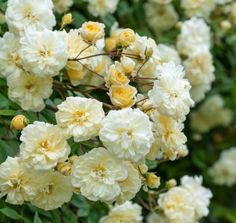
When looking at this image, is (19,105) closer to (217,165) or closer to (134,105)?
(134,105)

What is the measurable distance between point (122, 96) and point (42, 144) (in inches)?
8.9

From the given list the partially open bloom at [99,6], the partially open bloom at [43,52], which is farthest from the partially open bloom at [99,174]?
the partially open bloom at [99,6]

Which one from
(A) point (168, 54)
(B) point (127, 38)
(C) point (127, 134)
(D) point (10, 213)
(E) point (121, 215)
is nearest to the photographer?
(C) point (127, 134)

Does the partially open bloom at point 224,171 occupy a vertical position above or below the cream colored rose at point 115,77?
below

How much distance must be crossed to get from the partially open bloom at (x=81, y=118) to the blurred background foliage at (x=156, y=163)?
14 centimetres

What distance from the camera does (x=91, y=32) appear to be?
1863 mm

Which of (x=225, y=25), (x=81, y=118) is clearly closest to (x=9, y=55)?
(x=81, y=118)

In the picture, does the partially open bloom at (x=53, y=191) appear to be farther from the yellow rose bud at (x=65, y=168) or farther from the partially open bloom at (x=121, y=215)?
the partially open bloom at (x=121, y=215)

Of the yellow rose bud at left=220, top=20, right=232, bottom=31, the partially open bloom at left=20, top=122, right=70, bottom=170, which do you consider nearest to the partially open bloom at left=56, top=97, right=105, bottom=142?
the partially open bloom at left=20, top=122, right=70, bottom=170

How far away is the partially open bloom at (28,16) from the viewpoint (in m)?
1.92

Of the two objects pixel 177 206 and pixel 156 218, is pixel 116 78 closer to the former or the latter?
pixel 177 206

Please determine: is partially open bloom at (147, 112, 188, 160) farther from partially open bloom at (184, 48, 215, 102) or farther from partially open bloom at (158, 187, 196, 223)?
partially open bloom at (184, 48, 215, 102)

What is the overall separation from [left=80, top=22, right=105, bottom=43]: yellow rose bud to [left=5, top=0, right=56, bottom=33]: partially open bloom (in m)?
0.12

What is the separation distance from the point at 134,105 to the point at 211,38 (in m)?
1.40
